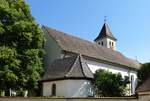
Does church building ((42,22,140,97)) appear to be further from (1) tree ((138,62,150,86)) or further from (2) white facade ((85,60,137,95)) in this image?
(1) tree ((138,62,150,86))

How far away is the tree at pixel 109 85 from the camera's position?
1379 inches

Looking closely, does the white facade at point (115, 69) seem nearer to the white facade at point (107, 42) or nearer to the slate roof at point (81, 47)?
the slate roof at point (81, 47)

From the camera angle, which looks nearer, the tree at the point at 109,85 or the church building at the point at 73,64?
the church building at the point at 73,64

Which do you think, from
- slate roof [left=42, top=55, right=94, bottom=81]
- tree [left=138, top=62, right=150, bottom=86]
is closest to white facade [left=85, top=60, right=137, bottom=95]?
tree [left=138, top=62, right=150, bottom=86]

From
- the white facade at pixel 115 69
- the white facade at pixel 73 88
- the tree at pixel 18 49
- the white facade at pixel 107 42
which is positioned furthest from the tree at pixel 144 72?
the white facade at pixel 107 42

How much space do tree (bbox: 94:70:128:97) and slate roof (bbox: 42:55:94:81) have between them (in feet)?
3.94

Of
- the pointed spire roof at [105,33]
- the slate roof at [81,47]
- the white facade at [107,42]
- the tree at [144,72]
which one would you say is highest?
the pointed spire roof at [105,33]

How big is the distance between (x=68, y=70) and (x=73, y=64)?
A: 1148 mm

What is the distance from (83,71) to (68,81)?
2.14m

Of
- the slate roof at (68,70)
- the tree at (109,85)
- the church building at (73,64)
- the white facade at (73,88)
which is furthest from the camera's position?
the tree at (109,85)

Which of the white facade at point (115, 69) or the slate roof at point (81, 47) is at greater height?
the slate roof at point (81, 47)

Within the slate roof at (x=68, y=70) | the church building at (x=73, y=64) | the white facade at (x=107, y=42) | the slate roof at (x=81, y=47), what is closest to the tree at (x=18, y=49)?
the slate roof at (x=68, y=70)

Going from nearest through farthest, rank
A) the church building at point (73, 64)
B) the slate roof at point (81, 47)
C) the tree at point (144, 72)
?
the church building at point (73, 64) < the tree at point (144, 72) < the slate roof at point (81, 47)

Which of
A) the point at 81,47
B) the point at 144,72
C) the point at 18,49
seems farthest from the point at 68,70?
the point at 144,72
